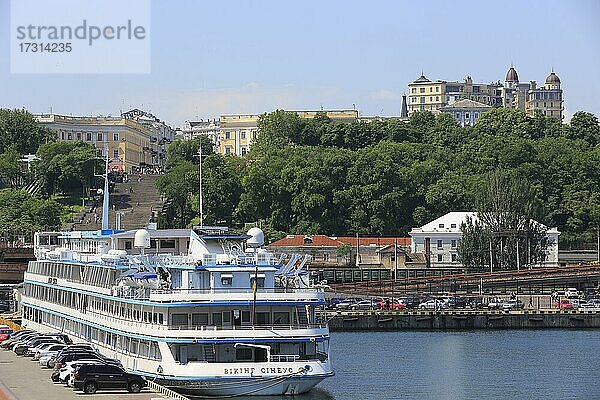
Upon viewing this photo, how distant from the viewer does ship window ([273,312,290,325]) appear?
49.5m

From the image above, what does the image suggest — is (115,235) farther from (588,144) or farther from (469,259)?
(588,144)

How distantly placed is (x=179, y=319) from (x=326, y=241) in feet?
242

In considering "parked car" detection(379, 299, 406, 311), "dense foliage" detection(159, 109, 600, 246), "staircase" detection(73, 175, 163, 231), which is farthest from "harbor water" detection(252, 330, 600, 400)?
"dense foliage" detection(159, 109, 600, 246)

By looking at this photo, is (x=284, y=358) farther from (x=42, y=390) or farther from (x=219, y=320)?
(x=42, y=390)

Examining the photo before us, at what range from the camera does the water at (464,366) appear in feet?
181

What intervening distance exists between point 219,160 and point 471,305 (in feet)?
178

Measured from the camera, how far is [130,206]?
137 metres

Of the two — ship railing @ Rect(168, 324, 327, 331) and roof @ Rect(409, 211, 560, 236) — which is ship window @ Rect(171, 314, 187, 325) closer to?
ship railing @ Rect(168, 324, 327, 331)

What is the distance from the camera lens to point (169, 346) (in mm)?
49062

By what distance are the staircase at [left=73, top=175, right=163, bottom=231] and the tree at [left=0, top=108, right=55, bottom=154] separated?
16291 mm

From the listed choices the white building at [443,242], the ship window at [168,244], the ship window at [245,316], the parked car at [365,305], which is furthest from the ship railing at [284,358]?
the white building at [443,242]

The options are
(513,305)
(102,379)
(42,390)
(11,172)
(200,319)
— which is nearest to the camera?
(102,379)

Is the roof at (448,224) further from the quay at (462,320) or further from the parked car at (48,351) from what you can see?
the parked car at (48,351)

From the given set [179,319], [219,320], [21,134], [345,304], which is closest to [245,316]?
[219,320]
